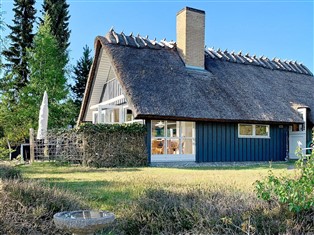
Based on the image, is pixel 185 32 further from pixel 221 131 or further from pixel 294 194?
pixel 294 194

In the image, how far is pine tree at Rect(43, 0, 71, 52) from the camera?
1092 inches

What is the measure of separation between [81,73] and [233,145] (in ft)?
70.4

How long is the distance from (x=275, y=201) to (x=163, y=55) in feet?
42.2

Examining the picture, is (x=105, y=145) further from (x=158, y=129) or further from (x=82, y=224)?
(x=82, y=224)

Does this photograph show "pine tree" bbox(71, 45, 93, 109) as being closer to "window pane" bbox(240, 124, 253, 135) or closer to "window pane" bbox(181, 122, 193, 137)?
"window pane" bbox(181, 122, 193, 137)

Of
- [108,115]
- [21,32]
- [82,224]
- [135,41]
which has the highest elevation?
[21,32]

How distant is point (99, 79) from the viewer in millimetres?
18703

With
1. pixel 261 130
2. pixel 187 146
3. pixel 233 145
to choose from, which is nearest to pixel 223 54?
pixel 261 130

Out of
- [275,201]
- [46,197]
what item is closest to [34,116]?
[46,197]

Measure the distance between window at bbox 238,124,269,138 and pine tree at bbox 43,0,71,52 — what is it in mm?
18294

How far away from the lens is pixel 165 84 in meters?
14.5

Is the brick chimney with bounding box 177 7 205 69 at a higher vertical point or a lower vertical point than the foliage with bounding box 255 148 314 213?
higher

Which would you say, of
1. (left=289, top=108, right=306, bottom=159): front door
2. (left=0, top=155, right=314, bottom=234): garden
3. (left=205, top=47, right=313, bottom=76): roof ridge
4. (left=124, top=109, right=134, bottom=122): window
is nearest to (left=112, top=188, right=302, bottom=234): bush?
(left=0, top=155, right=314, bottom=234): garden

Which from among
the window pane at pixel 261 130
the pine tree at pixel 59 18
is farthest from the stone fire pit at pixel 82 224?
the pine tree at pixel 59 18
